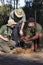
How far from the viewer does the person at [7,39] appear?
820cm

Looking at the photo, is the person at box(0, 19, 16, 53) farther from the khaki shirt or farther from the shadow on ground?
the shadow on ground

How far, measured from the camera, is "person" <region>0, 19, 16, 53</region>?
8.20 metres

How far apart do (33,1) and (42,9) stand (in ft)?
5.76

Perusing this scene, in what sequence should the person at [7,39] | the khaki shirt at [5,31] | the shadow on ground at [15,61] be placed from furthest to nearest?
the khaki shirt at [5,31] < the person at [7,39] < the shadow on ground at [15,61]

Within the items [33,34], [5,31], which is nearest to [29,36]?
[33,34]

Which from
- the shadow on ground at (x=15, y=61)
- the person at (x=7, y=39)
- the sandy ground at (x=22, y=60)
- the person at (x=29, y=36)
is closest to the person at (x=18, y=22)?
the person at (x=7, y=39)

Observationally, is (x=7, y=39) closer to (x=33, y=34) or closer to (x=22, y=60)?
(x=33, y=34)

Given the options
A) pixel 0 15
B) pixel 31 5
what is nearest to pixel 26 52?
pixel 0 15

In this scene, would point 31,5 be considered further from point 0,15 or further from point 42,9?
point 0,15

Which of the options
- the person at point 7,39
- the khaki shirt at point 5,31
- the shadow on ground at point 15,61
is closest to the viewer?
the shadow on ground at point 15,61

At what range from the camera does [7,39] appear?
8320 millimetres

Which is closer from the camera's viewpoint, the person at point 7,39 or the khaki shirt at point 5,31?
the person at point 7,39

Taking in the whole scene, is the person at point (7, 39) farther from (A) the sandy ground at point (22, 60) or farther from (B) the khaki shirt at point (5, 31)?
(A) the sandy ground at point (22, 60)

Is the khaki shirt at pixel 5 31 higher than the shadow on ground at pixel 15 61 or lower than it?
lower
